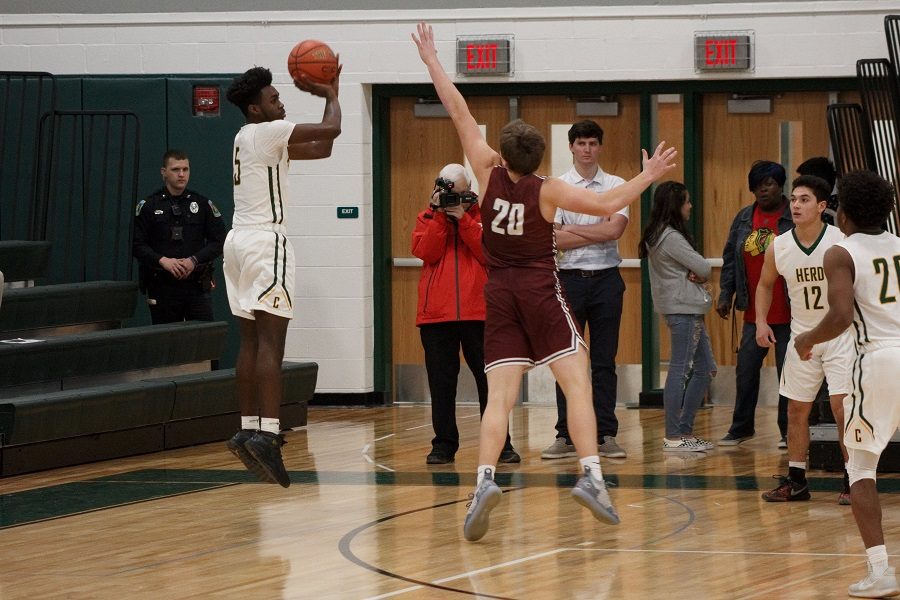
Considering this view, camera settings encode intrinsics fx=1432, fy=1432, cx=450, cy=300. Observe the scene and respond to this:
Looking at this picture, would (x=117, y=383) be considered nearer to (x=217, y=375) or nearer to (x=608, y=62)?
(x=217, y=375)

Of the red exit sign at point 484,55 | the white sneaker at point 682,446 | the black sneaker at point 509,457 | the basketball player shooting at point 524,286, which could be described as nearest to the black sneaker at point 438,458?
the black sneaker at point 509,457

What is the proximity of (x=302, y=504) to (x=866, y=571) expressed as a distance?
2818 millimetres

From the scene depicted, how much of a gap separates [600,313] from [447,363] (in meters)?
0.94

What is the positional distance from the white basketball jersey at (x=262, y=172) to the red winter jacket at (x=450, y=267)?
5.26 ft

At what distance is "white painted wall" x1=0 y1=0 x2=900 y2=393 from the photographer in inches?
420

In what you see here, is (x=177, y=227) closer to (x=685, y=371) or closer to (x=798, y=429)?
(x=685, y=371)

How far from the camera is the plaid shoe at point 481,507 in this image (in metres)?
5.78

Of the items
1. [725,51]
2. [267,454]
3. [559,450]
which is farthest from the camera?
[725,51]

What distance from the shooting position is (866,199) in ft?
16.7

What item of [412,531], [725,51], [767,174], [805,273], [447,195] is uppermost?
[725,51]

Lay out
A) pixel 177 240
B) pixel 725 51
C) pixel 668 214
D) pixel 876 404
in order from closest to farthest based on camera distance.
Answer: pixel 876 404 < pixel 668 214 < pixel 177 240 < pixel 725 51

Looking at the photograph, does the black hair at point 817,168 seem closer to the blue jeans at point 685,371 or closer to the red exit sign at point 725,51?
the blue jeans at point 685,371

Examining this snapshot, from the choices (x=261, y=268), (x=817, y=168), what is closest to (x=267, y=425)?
(x=261, y=268)

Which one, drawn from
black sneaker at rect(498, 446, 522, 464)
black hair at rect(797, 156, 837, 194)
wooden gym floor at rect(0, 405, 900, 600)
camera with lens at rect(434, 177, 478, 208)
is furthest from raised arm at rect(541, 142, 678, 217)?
black hair at rect(797, 156, 837, 194)
